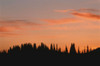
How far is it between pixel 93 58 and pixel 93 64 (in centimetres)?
607

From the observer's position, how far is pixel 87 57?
19875 cm

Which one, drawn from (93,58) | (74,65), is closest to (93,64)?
(93,58)

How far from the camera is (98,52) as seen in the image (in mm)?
198000

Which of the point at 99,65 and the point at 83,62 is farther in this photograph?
the point at 83,62

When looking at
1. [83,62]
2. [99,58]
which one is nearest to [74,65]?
[83,62]

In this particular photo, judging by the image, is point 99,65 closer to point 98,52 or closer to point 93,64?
point 93,64

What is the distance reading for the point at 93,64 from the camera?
18550cm

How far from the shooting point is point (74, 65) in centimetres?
19738

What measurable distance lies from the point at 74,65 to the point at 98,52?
26654 mm

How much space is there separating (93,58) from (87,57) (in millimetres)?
10677

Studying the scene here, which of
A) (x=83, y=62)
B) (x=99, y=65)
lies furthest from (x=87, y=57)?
(x=99, y=65)

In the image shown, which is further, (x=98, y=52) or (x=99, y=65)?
(x=98, y=52)

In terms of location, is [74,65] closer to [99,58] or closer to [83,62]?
[83,62]

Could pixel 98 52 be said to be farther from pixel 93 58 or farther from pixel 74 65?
pixel 74 65
